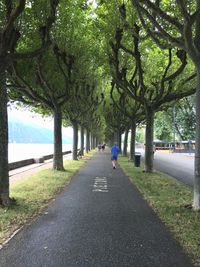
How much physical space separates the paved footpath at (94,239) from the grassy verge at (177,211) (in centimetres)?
20

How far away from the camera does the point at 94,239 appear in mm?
7371

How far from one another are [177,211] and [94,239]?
355cm

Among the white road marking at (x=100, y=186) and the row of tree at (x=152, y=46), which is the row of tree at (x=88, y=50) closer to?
the row of tree at (x=152, y=46)

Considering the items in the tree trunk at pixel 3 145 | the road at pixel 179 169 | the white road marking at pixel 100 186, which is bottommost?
the road at pixel 179 169

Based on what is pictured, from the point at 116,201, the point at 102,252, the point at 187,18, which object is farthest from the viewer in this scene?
the point at 116,201

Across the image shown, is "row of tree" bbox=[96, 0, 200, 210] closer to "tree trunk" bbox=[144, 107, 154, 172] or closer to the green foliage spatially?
"tree trunk" bbox=[144, 107, 154, 172]

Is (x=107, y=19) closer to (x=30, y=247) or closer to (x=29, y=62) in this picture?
(x=29, y=62)

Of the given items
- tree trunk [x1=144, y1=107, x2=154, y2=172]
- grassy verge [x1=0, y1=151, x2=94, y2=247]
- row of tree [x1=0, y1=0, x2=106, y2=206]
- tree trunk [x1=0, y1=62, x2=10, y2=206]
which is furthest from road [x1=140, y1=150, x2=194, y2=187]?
tree trunk [x1=0, y1=62, x2=10, y2=206]

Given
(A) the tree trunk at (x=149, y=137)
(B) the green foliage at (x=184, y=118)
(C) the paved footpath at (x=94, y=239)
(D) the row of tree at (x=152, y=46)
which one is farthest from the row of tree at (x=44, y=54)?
(B) the green foliage at (x=184, y=118)

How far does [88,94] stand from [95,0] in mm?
16123

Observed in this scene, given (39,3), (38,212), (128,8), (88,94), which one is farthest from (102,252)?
(88,94)

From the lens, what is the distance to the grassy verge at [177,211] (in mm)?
7223

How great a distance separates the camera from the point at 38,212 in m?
10.0

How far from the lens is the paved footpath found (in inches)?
241
